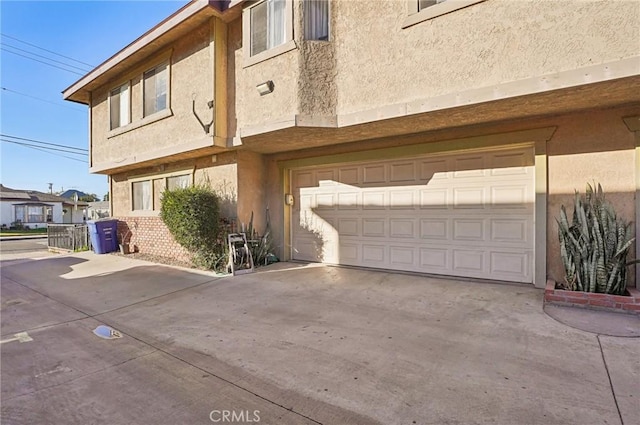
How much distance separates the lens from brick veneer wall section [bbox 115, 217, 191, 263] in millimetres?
9656

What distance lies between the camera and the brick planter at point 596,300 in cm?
428

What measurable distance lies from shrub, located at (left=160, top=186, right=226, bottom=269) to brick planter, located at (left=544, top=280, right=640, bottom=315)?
22.4 ft

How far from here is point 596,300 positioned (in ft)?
14.6

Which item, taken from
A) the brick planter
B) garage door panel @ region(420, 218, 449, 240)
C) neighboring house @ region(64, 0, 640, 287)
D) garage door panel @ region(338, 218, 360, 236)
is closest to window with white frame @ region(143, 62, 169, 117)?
neighboring house @ region(64, 0, 640, 287)

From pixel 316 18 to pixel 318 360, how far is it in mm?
6296

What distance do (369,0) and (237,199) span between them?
5333 millimetres

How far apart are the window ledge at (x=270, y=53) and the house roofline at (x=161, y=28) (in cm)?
138

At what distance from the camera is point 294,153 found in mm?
8570

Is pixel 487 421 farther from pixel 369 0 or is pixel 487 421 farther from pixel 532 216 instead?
pixel 369 0

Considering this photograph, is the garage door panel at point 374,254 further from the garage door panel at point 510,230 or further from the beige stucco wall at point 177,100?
the beige stucco wall at point 177,100

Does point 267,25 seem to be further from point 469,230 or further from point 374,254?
point 469,230

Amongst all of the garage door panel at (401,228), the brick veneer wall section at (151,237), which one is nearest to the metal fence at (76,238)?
the brick veneer wall section at (151,237)

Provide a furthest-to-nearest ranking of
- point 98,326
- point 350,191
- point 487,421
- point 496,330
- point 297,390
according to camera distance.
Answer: point 350,191 → point 98,326 → point 496,330 → point 297,390 → point 487,421

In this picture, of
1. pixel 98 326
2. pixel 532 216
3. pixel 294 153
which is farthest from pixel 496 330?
pixel 294 153
